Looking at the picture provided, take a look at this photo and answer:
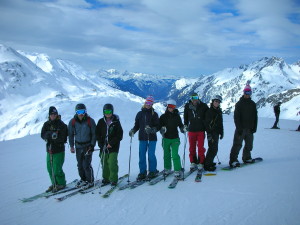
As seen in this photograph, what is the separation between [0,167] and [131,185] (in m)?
8.65

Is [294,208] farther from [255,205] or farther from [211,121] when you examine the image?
[211,121]

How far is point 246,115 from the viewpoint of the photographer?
30.4ft

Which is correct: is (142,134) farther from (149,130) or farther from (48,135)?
(48,135)

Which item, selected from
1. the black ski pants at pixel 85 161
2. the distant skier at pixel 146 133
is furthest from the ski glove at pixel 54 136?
the distant skier at pixel 146 133

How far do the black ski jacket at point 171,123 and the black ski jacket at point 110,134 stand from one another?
1.57 metres

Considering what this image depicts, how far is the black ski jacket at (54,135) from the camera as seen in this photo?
8656 mm

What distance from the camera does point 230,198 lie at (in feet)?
21.5

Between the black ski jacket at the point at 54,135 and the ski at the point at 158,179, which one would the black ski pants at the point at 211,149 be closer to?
the ski at the point at 158,179

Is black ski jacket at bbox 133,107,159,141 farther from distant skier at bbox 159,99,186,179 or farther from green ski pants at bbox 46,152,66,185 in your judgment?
green ski pants at bbox 46,152,66,185

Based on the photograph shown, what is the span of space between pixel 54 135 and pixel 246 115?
6.76 m

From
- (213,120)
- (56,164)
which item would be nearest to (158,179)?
(213,120)

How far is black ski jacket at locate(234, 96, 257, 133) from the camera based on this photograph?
9.23 m

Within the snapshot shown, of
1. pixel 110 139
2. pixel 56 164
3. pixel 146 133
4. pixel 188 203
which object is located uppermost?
pixel 146 133

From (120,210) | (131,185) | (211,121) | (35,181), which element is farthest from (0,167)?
(211,121)
